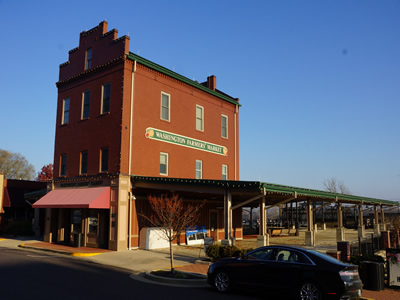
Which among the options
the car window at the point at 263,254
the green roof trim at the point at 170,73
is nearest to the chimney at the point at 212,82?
the green roof trim at the point at 170,73

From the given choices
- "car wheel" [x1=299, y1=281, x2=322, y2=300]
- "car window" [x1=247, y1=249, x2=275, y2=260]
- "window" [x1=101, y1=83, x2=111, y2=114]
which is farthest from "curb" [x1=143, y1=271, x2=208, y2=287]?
"window" [x1=101, y1=83, x2=111, y2=114]

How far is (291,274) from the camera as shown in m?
10.2

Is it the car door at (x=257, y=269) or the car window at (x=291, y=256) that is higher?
the car window at (x=291, y=256)

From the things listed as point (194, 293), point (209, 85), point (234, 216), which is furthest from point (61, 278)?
point (209, 85)

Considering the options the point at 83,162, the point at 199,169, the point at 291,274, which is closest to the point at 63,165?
the point at 83,162

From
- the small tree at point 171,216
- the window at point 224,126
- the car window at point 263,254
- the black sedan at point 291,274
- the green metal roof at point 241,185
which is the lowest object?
the black sedan at point 291,274

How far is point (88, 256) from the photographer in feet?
64.3

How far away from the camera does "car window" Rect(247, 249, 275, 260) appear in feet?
35.9

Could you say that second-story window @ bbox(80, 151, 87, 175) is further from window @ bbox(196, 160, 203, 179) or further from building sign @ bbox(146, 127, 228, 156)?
window @ bbox(196, 160, 203, 179)

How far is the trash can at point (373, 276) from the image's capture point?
483 inches

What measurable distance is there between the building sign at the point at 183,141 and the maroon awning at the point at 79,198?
4831mm

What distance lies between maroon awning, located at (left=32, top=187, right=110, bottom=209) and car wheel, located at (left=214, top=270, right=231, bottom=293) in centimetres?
1110

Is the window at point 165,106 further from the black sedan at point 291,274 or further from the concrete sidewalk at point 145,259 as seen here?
the black sedan at point 291,274

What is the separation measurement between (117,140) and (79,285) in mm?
12040
